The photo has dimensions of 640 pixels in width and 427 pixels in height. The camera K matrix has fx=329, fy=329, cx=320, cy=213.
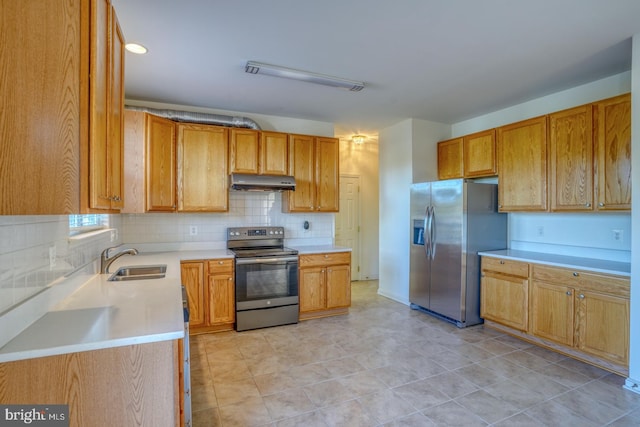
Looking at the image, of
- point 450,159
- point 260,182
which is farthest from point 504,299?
point 260,182

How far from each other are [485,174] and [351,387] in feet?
9.73

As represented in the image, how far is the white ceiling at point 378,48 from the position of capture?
2.12 m

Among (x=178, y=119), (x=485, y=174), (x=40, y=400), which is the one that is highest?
(x=178, y=119)

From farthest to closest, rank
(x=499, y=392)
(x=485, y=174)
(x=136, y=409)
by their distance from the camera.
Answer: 1. (x=485, y=174)
2. (x=499, y=392)
3. (x=136, y=409)

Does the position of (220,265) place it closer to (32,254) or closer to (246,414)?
(246,414)

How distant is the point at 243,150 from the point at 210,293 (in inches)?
66.2

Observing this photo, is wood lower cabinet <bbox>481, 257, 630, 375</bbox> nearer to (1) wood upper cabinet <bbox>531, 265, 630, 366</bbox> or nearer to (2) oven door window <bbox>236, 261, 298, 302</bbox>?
(1) wood upper cabinet <bbox>531, 265, 630, 366</bbox>

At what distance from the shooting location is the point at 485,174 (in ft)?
13.3

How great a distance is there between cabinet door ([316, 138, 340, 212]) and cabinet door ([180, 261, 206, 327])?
1659 millimetres

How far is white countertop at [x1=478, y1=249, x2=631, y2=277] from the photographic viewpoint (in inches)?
108

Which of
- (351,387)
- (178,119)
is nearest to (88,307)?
(351,387)

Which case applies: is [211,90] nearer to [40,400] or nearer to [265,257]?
[265,257]

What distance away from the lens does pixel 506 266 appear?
11.7 ft

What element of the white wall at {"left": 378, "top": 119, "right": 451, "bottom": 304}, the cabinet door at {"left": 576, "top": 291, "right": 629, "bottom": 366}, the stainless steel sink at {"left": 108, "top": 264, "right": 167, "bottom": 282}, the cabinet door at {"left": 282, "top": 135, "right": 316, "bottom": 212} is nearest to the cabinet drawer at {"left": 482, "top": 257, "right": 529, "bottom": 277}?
the cabinet door at {"left": 576, "top": 291, "right": 629, "bottom": 366}
